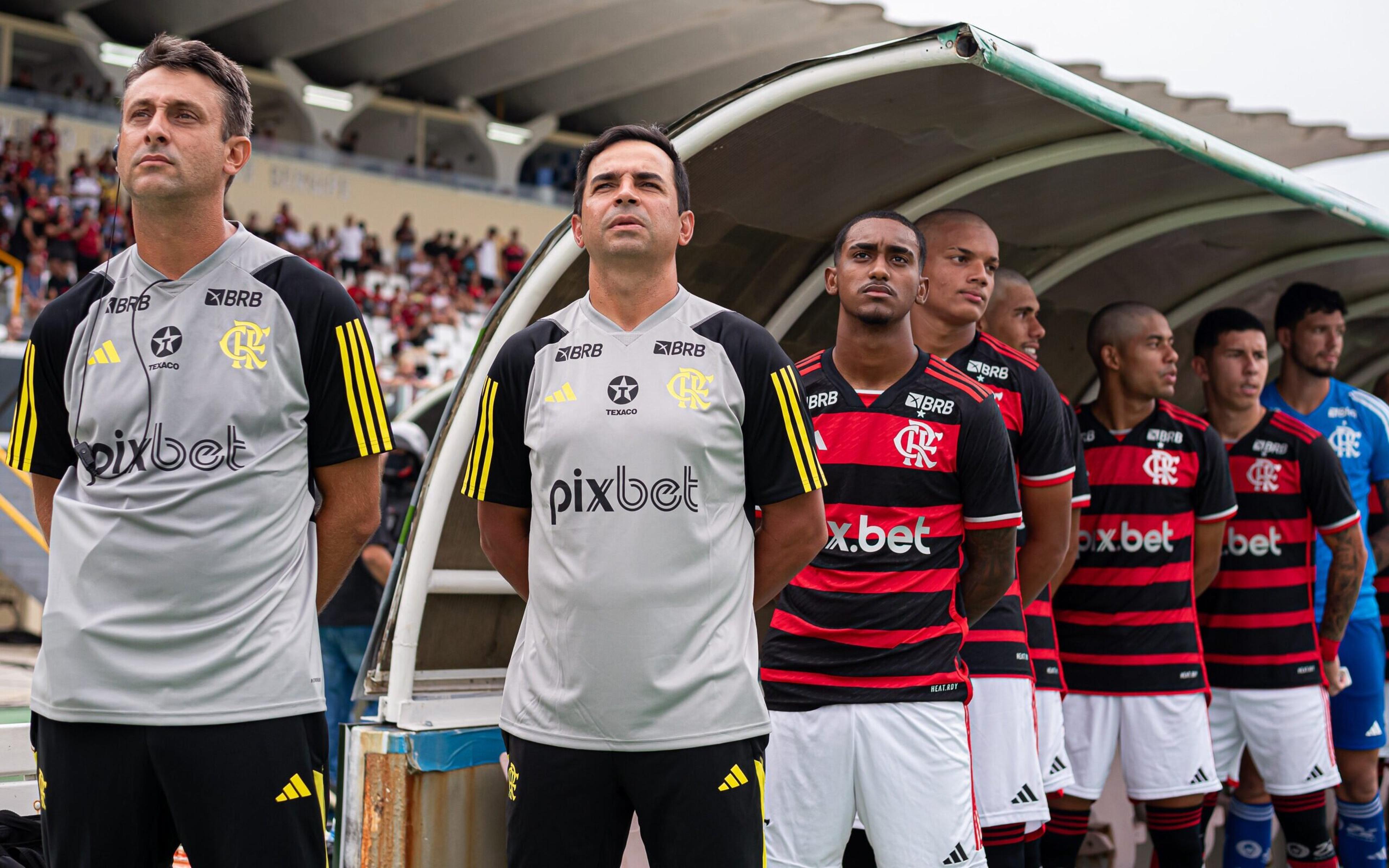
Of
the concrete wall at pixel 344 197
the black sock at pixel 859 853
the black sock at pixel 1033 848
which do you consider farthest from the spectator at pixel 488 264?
the black sock at pixel 859 853

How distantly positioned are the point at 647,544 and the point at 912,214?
308 cm

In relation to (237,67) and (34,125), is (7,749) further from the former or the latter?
(34,125)

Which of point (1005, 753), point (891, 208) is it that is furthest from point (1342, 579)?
point (891, 208)

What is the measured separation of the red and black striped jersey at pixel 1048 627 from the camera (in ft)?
17.0

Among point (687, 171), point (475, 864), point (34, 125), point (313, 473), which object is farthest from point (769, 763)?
point (34, 125)

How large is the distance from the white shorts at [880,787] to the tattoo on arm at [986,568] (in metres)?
0.41

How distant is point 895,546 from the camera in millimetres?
4156

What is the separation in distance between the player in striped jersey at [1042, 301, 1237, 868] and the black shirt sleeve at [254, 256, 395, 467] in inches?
147

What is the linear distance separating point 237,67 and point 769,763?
8.12ft

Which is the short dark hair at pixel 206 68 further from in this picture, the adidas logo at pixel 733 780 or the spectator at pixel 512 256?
the spectator at pixel 512 256

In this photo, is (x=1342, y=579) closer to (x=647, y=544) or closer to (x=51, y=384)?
(x=647, y=544)

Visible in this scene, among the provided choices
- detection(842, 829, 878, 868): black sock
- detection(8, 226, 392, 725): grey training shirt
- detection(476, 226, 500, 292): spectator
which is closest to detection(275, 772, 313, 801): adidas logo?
detection(8, 226, 392, 725): grey training shirt

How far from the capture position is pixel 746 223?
542cm

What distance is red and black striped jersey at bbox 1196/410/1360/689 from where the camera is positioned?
20.7ft
